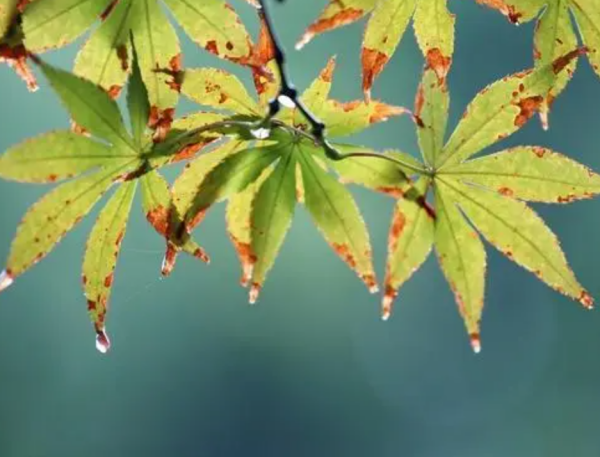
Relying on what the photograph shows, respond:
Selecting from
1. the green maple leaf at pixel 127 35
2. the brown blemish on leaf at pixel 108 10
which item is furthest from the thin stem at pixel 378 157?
the brown blemish on leaf at pixel 108 10

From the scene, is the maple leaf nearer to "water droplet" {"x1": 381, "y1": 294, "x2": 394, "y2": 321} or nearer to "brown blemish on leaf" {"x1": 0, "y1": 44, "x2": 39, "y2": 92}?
"water droplet" {"x1": 381, "y1": 294, "x2": 394, "y2": 321}

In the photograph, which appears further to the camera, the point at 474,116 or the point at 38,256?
the point at 474,116

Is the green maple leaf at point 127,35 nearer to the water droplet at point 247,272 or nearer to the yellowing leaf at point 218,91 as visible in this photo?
the yellowing leaf at point 218,91

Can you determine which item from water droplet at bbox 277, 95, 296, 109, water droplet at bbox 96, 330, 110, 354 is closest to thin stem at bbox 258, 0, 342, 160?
water droplet at bbox 277, 95, 296, 109

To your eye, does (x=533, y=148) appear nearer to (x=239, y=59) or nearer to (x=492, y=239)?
(x=492, y=239)

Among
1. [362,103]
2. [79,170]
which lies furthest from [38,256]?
[362,103]
